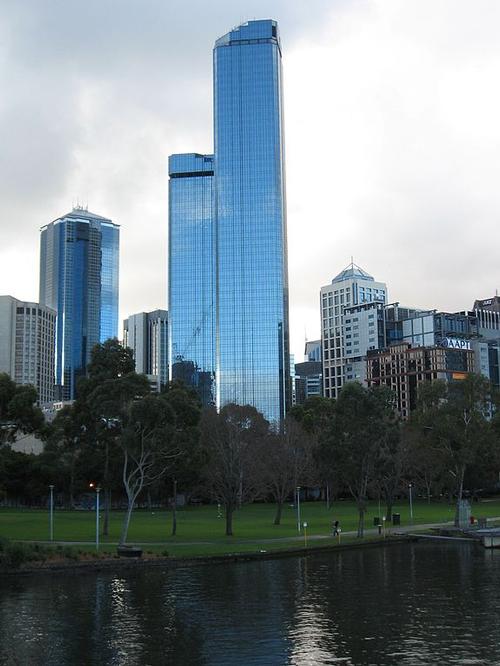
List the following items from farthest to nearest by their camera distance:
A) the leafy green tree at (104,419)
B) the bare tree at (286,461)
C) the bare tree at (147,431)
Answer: the bare tree at (286,461) → the leafy green tree at (104,419) → the bare tree at (147,431)

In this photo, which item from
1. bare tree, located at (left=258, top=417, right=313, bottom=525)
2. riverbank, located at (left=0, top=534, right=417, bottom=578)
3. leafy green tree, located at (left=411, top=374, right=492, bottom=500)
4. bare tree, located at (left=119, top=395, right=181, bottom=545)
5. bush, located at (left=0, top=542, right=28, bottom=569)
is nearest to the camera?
bush, located at (left=0, top=542, right=28, bottom=569)

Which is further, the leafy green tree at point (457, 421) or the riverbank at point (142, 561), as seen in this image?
the leafy green tree at point (457, 421)

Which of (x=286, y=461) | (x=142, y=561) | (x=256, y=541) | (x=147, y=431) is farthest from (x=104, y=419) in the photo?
(x=286, y=461)

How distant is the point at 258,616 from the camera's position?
36.2 meters

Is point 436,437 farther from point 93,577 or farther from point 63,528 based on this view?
point 93,577

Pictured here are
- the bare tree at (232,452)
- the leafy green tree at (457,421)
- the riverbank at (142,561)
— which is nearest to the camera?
the riverbank at (142,561)

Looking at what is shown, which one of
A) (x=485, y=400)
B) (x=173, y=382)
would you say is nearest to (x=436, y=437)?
(x=485, y=400)

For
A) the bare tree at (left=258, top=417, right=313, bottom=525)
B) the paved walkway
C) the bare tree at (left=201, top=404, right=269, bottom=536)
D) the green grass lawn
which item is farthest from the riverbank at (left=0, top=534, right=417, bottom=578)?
the bare tree at (left=258, top=417, right=313, bottom=525)

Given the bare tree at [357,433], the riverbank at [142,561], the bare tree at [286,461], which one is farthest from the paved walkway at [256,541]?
the bare tree at [286,461]

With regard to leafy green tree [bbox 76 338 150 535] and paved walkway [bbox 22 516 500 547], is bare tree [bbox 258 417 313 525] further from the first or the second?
leafy green tree [bbox 76 338 150 535]

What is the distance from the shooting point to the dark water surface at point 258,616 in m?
28.9

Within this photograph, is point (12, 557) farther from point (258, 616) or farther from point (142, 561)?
point (258, 616)

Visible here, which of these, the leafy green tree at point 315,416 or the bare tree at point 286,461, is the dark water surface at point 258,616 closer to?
the bare tree at point 286,461

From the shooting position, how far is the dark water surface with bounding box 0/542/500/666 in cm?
2891
